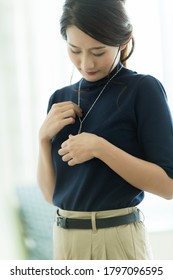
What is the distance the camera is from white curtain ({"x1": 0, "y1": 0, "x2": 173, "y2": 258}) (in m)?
1.73

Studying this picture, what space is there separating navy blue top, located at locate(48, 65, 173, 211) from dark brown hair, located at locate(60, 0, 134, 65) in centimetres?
12

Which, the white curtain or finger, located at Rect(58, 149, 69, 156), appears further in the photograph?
the white curtain

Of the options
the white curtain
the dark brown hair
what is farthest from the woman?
the white curtain

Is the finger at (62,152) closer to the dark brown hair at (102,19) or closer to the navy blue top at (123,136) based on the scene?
the navy blue top at (123,136)

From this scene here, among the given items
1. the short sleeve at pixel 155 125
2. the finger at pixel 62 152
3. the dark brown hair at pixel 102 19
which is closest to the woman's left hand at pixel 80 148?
the finger at pixel 62 152

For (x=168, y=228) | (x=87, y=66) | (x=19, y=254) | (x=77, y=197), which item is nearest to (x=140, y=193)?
(x=77, y=197)

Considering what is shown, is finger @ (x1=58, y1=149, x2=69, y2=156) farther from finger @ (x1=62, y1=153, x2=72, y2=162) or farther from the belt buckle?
the belt buckle

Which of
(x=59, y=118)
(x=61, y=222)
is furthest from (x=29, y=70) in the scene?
(x=61, y=222)

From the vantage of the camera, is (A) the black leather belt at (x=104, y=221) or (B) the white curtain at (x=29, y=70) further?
(B) the white curtain at (x=29, y=70)

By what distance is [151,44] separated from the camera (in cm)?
172

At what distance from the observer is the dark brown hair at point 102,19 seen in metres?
0.91

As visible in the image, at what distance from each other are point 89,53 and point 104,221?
1.24ft

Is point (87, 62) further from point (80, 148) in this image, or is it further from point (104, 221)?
point (104, 221)

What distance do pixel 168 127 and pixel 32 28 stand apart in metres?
1.04
